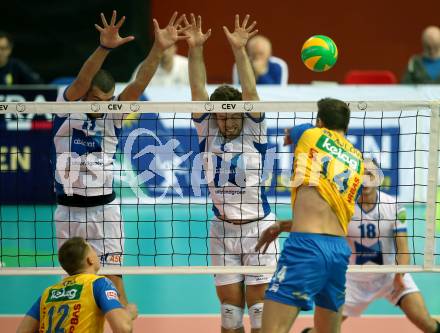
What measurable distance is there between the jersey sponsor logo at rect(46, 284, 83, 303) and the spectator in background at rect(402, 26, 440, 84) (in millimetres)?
9364

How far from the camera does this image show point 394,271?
755 cm

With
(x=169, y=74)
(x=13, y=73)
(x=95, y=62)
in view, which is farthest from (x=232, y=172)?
(x=13, y=73)

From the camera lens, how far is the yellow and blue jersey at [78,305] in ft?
20.4

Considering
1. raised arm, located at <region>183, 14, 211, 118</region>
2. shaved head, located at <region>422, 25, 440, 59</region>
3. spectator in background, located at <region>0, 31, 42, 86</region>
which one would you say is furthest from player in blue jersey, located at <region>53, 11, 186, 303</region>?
shaved head, located at <region>422, 25, 440, 59</region>

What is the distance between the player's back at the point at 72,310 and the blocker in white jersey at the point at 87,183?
144cm

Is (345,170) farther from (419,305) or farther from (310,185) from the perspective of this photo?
(419,305)

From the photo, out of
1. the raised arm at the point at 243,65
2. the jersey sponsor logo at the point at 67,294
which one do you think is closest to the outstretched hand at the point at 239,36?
the raised arm at the point at 243,65

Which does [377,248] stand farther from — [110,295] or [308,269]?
[110,295]

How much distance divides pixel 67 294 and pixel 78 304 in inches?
4.4

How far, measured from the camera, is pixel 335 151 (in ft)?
22.0

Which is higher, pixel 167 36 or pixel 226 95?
pixel 167 36

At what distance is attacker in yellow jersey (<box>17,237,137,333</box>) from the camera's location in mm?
6203

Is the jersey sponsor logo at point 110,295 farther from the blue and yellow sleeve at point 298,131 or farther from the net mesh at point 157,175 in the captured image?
the blue and yellow sleeve at point 298,131

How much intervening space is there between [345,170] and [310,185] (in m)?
0.28
